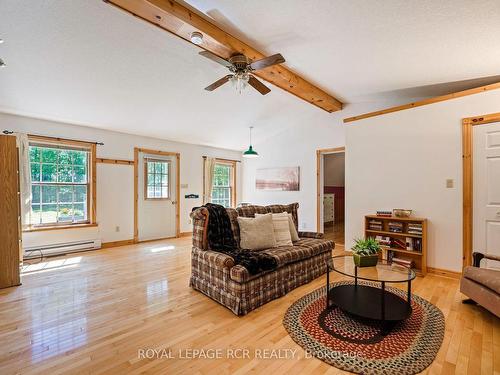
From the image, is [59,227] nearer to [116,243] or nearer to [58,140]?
[116,243]

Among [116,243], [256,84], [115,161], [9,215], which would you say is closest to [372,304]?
[256,84]

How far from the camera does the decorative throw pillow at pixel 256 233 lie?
306 cm

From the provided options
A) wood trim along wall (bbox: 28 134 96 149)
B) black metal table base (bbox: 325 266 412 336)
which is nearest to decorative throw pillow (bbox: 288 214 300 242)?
black metal table base (bbox: 325 266 412 336)

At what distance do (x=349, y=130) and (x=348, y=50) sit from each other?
1.74m

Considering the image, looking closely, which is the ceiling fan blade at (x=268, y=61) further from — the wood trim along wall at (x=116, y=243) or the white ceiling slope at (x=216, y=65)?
the wood trim along wall at (x=116, y=243)

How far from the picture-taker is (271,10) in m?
2.35

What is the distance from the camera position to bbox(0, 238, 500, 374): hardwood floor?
5.67 ft

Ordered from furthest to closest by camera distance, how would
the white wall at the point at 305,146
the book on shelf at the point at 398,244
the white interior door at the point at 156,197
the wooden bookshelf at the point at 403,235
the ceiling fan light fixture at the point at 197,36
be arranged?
1. the white interior door at the point at 156,197
2. the white wall at the point at 305,146
3. the book on shelf at the point at 398,244
4. the wooden bookshelf at the point at 403,235
5. the ceiling fan light fixture at the point at 197,36

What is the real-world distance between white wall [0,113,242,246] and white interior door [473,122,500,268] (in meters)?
5.63

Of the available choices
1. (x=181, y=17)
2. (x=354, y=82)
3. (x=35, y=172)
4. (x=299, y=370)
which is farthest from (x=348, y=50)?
(x=35, y=172)

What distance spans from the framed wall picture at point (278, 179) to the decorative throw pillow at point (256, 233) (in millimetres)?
3064

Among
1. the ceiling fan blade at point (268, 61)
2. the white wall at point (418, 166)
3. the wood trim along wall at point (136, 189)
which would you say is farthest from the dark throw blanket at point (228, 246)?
the wood trim along wall at point (136, 189)

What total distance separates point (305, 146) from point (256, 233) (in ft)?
11.5

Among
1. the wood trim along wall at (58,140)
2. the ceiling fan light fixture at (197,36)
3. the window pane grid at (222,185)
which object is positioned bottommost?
the window pane grid at (222,185)
